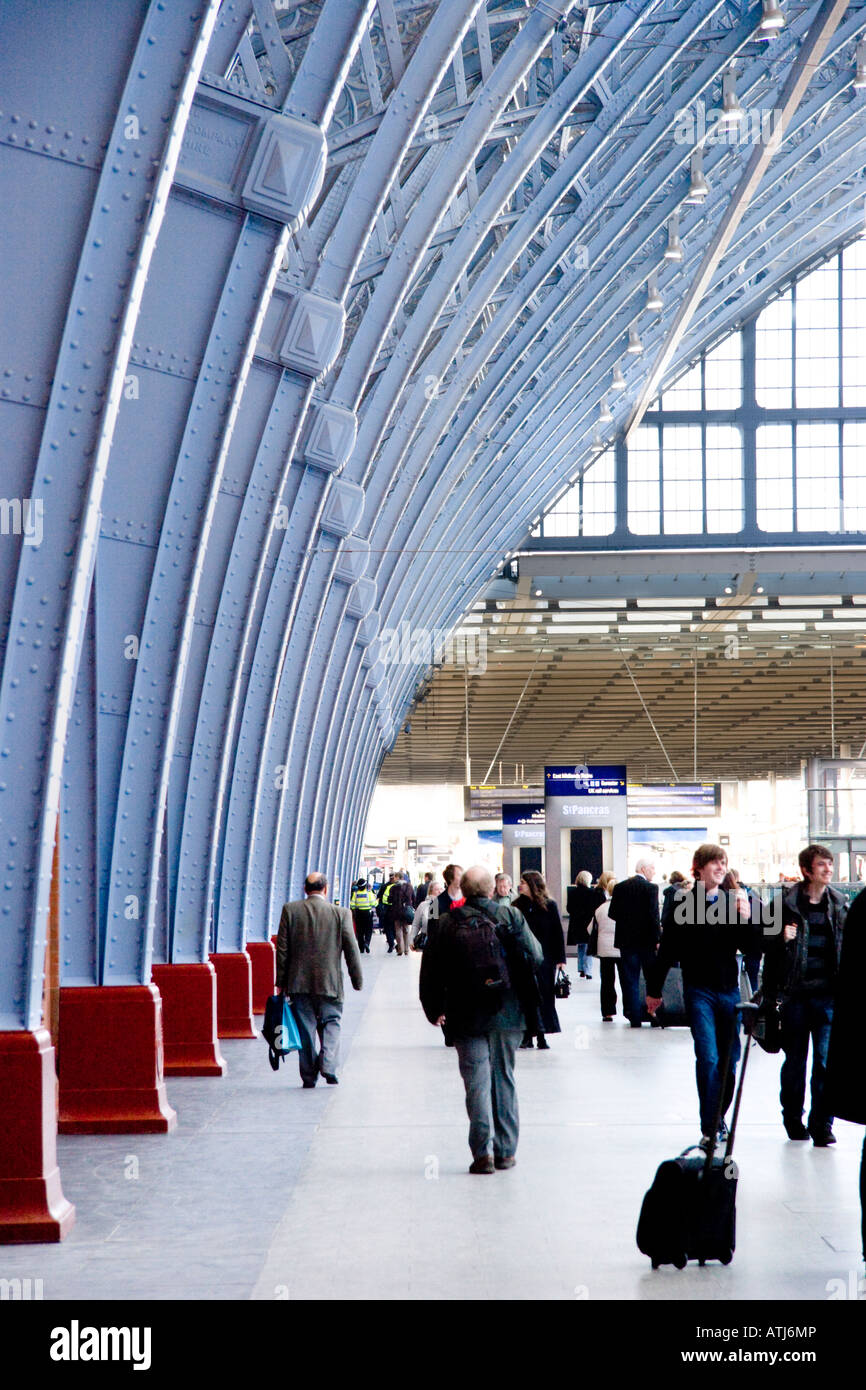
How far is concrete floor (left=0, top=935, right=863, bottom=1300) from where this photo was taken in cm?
668

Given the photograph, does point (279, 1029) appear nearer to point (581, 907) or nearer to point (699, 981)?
point (699, 981)

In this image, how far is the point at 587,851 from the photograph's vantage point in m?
31.3

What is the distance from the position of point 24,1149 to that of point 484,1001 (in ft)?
8.71

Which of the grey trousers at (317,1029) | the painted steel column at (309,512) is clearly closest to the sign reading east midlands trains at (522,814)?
the painted steel column at (309,512)

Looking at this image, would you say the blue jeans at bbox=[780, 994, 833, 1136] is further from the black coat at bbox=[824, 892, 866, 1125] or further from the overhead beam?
the overhead beam

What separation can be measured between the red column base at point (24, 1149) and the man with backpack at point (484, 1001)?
2287 mm

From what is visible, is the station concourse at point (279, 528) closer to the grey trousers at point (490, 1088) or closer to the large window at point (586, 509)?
the grey trousers at point (490, 1088)

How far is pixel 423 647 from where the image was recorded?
34812 millimetres

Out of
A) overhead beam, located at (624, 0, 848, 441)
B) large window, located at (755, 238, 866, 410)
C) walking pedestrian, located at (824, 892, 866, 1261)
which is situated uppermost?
large window, located at (755, 238, 866, 410)

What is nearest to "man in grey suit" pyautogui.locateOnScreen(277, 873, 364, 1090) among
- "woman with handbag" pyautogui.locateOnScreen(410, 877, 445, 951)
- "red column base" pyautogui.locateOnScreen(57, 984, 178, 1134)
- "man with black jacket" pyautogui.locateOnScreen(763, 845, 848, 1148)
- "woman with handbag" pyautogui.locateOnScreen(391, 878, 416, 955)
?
"red column base" pyautogui.locateOnScreen(57, 984, 178, 1134)

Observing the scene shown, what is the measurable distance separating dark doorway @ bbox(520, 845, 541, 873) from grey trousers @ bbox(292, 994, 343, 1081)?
23.2 m

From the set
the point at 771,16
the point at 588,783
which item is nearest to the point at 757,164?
the point at 771,16

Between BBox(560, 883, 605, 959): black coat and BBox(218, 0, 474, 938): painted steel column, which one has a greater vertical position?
BBox(218, 0, 474, 938): painted steel column
